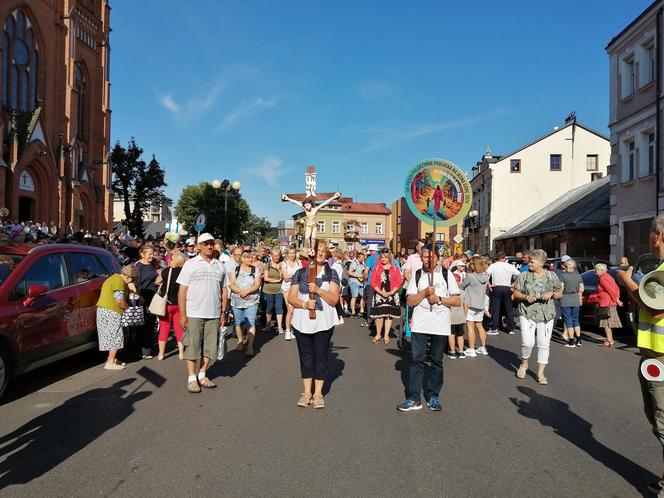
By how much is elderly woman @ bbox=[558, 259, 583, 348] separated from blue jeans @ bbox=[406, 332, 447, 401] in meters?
5.97

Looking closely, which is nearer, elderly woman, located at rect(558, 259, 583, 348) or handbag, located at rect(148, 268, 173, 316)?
handbag, located at rect(148, 268, 173, 316)

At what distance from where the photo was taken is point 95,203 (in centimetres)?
3800

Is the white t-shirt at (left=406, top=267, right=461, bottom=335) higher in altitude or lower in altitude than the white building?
lower

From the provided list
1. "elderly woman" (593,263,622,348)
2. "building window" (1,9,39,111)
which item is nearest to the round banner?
"elderly woman" (593,263,622,348)

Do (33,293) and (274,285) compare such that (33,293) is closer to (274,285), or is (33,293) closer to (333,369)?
(333,369)

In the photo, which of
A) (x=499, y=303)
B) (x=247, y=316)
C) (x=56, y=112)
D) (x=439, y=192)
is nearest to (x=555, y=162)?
(x=499, y=303)

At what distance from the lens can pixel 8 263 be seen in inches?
257

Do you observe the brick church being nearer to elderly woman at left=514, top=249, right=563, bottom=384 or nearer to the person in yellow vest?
elderly woman at left=514, top=249, right=563, bottom=384

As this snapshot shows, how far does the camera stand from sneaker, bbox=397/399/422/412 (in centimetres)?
573

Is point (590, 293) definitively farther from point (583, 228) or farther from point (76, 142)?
point (76, 142)

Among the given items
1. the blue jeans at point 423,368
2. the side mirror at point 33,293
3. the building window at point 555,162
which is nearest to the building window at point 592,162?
the building window at point 555,162

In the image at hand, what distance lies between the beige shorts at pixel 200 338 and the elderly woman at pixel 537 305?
4.24 meters

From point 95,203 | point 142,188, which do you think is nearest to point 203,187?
→ point 142,188

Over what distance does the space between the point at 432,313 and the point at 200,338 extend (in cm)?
294
